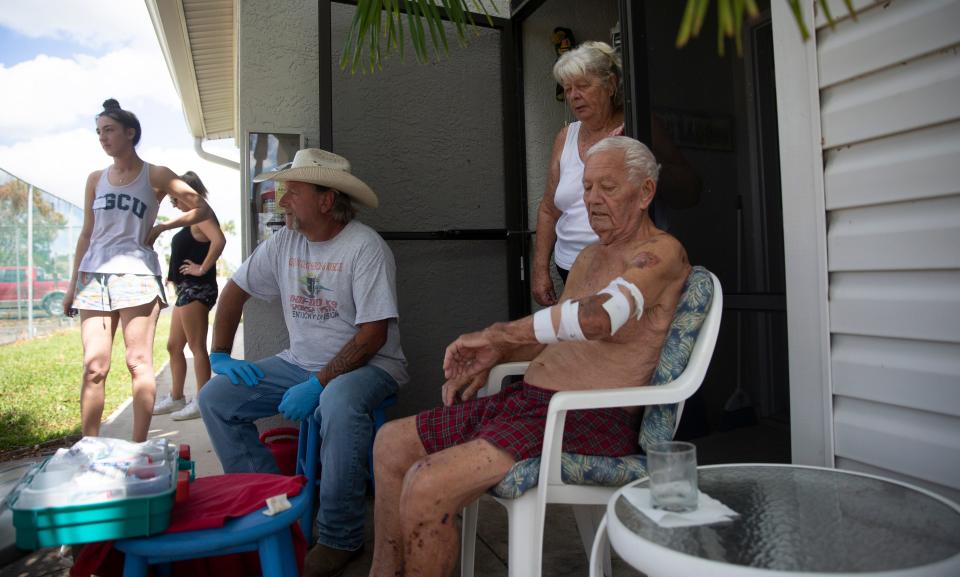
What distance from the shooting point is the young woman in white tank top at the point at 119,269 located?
302 centimetres

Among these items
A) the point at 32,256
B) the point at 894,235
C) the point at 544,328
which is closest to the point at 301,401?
the point at 544,328

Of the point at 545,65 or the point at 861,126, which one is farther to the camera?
the point at 545,65

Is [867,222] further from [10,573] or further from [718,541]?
[10,573]

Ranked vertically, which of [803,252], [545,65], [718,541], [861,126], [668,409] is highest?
[545,65]

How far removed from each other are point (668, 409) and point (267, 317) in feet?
6.83

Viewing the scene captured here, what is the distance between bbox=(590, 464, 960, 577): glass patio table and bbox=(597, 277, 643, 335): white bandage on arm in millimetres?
390

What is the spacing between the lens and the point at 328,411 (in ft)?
7.57

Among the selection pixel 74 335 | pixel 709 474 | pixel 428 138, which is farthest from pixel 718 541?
pixel 74 335

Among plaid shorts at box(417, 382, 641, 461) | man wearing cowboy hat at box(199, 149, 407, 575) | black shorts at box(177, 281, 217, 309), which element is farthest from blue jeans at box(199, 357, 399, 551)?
black shorts at box(177, 281, 217, 309)

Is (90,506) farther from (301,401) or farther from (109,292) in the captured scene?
(109,292)

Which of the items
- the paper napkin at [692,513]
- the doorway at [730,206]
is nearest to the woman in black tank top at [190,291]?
the doorway at [730,206]

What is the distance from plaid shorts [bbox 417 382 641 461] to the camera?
1581 mm

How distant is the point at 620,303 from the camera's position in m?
1.58

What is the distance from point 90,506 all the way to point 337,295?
1344 millimetres
